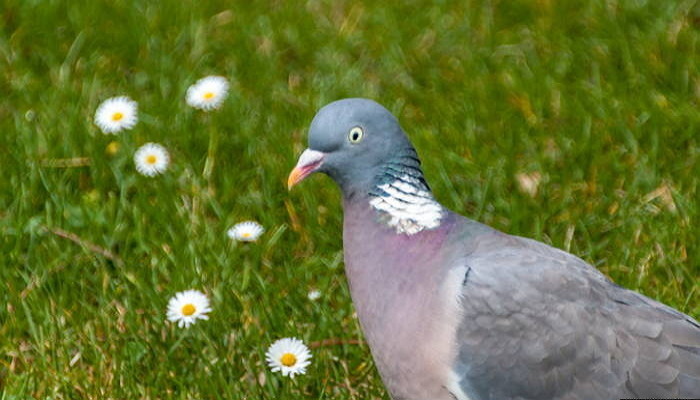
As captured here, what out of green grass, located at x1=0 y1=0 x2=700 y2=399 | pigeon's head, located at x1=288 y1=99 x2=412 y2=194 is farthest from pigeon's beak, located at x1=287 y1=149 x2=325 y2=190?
green grass, located at x1=0 y1=0 x2=700 y2=399

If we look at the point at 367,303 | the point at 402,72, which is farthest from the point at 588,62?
the point at 367,303

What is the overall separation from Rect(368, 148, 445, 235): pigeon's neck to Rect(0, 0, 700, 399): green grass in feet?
2.24

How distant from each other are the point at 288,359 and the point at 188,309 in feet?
1.20

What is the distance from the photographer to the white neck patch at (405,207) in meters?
3.26

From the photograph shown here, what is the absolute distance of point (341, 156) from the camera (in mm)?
3277

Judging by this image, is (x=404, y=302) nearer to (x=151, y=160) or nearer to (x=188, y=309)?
(x=188, y=309)

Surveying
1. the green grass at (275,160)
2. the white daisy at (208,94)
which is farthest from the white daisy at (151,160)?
the white daisy at (208,94)

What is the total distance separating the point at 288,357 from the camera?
11.7 feet

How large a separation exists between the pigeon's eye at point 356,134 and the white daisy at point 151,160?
54.2 inches

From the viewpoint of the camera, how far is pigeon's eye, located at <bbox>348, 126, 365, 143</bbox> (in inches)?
128

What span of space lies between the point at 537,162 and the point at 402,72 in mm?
Result: 968

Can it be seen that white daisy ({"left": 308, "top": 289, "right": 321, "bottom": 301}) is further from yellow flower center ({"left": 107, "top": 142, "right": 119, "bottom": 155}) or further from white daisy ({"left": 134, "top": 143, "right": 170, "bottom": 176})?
yellow flower center ({"left": 107, "top": 142, "right": 119, "bottom": 155})

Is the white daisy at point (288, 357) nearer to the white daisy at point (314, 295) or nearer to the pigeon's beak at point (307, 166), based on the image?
the white daisy at point (314, 295)

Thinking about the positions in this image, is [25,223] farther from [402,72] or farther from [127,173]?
[402,72]
